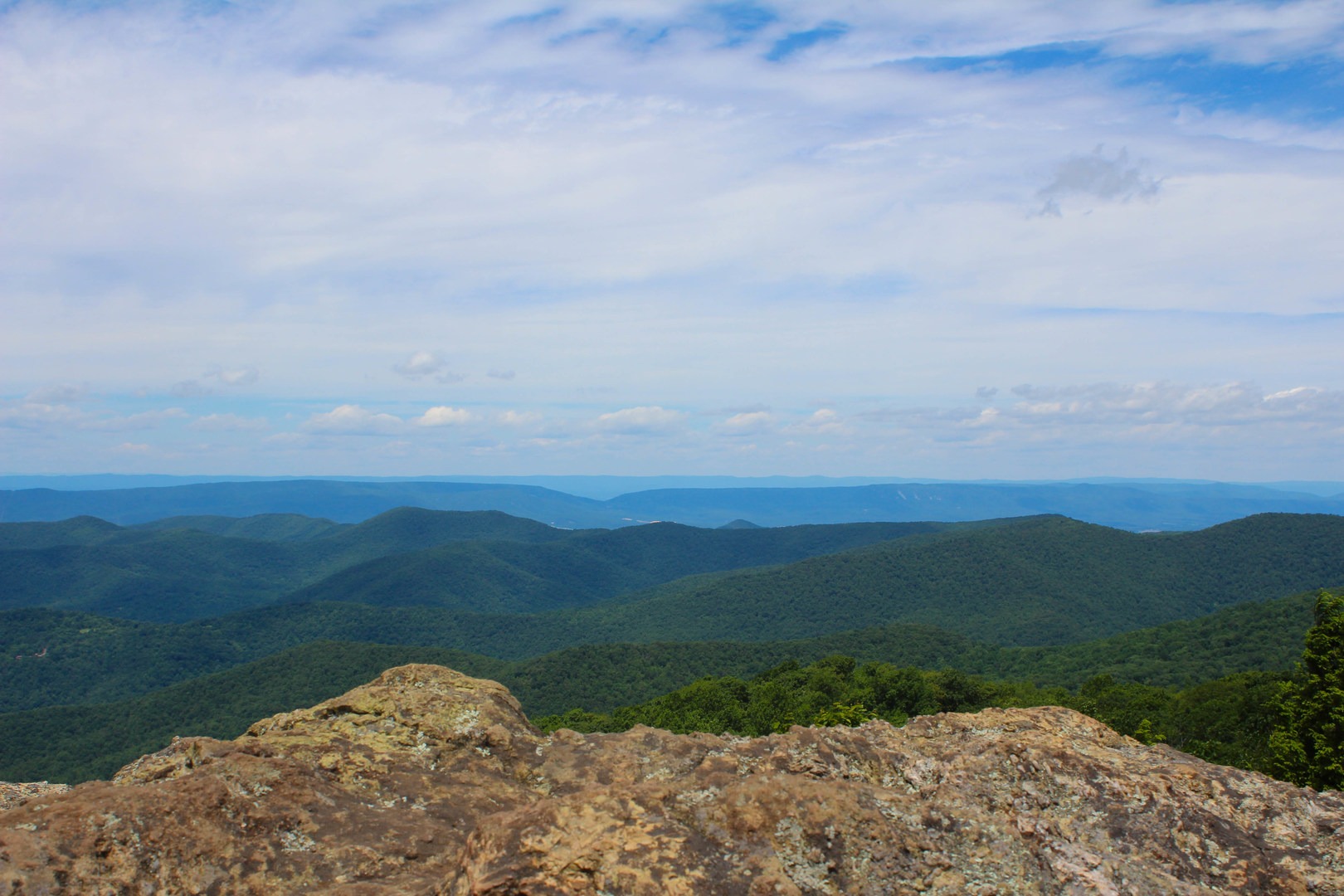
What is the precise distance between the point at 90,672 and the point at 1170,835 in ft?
515

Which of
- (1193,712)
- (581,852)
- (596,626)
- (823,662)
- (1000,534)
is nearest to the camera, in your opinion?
(581,852)

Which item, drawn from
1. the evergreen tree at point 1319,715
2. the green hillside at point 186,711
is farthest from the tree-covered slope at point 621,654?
the evergreen tree at point 1319,715

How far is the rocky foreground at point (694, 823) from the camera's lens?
860 centimetres

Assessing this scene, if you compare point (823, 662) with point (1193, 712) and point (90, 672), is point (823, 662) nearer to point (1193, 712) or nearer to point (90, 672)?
point (1193, 712)

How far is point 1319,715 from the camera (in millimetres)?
24594

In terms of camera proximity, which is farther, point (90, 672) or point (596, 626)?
point (596, 626)

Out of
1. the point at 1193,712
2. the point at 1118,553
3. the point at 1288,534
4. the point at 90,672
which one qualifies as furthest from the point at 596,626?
the point at 1288,534

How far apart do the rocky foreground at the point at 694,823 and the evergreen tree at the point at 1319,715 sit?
49.4 ft

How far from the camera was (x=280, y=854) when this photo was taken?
9.98 metres

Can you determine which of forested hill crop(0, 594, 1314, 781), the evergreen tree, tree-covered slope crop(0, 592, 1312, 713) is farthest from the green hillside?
the evergreen tree

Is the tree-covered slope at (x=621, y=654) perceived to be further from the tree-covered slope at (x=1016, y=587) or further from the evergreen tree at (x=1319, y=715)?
the evergreen tree at (x=1319, y=715)

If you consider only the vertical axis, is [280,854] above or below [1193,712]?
above

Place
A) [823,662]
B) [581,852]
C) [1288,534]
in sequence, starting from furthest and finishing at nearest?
1. [1288,534]
2. [823,662]
3. [581,852]

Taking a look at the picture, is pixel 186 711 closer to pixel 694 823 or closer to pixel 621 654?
pixel 621 654
